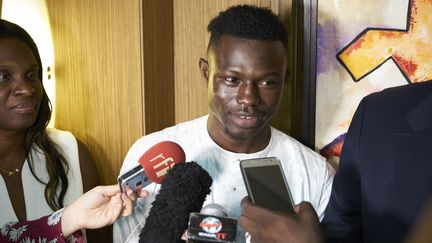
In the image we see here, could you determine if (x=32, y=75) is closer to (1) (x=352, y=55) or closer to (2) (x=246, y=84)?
(2) (x=246, y=84)

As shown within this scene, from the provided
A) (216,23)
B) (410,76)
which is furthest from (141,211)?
(410,76)

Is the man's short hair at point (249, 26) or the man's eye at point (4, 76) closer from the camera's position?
the man's short hair at point (249, 26)

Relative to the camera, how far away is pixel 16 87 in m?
1.46

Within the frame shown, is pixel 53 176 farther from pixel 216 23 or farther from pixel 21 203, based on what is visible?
pixel 216 23

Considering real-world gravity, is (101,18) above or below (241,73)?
above

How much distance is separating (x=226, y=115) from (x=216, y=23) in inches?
12.7

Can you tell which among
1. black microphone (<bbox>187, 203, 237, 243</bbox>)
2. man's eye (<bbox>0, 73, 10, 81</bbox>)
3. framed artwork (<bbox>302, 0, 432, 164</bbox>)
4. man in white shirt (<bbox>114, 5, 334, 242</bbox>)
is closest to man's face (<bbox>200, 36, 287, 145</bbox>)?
man in white shirt (<bbox>114, 5, 334, 242</bbox>)

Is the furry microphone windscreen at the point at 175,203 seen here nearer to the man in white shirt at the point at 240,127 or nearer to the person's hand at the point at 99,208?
the person's hand at the point at 99,208

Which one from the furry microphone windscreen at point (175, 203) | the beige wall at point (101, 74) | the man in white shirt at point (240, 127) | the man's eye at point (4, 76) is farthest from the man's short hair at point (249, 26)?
the man's eye at point (4, 76)

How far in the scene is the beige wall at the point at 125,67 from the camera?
67.3 inches

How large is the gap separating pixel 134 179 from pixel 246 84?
49 centimetres

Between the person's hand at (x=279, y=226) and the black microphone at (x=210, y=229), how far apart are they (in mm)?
26

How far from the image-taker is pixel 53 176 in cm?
157

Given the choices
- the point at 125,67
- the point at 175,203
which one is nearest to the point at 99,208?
the point at 175,203
